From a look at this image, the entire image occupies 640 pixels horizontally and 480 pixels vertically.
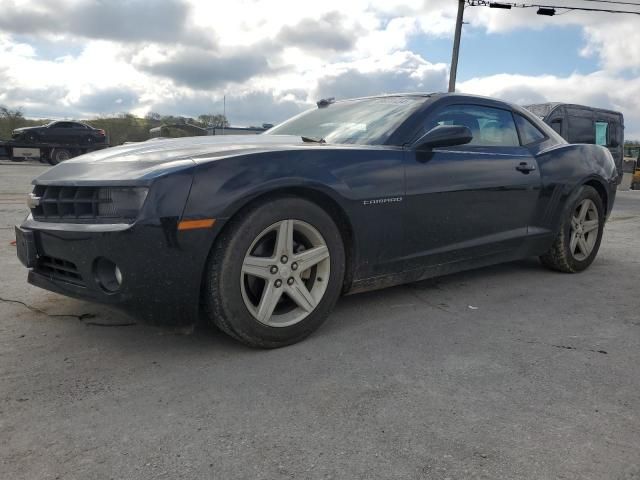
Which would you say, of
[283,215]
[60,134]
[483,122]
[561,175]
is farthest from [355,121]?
[60,134]

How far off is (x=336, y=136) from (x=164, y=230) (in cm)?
146

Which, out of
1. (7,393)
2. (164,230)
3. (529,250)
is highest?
(164,230)

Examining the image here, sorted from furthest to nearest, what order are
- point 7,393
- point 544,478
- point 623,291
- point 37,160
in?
1. point 37,160
2. point 623,291
3. point 7,393
4. point 544,478

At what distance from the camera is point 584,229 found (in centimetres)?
466

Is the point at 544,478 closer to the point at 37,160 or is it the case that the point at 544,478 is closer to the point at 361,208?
the point at 361,208

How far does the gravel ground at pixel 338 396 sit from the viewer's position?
5.80 ft

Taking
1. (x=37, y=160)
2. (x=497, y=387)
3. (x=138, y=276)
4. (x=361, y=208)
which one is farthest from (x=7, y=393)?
(x=37, y=160)

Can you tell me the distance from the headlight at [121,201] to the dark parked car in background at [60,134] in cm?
2283

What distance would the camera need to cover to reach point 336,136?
343cm

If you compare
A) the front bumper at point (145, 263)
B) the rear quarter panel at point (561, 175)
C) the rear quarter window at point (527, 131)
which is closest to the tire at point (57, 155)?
the rear quarter window at point (527, 131)

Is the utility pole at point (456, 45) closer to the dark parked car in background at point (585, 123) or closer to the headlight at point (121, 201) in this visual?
the dark parked car in background at point (585, 123)

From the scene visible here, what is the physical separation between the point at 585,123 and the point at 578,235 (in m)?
10.3

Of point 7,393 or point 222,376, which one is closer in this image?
point 7,393

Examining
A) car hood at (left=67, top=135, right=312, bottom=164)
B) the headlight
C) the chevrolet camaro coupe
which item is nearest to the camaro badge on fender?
the chevrolet camaro coupe
